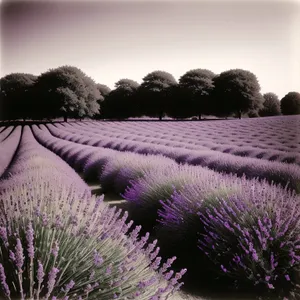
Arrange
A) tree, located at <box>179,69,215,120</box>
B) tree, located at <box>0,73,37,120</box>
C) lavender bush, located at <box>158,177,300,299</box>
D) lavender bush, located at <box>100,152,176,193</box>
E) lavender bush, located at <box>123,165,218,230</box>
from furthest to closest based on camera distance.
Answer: tree, located at <box>179,69,215,120</box>
tree, located at <box>0,73,37,120</box>
lavender bush, located at <box>100,152,176,193</box>
lavender bush, located at <box>123,165,218,230</box>
lavender bush, located at <box>158,177,300,299</box>

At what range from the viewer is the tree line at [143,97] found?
21.1ft

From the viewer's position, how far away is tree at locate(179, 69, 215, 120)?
16847 millimetres

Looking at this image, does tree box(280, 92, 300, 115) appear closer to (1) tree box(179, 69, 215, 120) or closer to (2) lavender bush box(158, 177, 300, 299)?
(2) lavender bush box(158, 177, 300, 299)

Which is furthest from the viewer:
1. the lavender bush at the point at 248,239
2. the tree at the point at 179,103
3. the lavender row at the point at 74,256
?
the tree at the point at 179,103

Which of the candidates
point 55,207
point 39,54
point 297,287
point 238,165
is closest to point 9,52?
point 39,54

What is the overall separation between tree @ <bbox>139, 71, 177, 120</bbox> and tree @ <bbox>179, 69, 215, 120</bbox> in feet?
3.75

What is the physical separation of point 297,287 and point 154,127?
1716 cm

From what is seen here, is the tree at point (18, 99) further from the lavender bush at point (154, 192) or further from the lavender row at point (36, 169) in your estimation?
Answer: the lavender bush at point (154, 192)

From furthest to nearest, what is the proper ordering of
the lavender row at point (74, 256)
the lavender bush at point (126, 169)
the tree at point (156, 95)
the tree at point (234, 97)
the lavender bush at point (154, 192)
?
the tree at point (156, 95), the tree at point (234, 97), the lavender bush at point (126, 169), the lavender bush at point (154, 192), the lavender row at point (74, 256)

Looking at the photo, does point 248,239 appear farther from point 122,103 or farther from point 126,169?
A: point 122,103

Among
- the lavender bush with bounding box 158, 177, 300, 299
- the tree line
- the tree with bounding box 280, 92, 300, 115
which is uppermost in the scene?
the tree line

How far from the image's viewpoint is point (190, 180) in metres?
3.94

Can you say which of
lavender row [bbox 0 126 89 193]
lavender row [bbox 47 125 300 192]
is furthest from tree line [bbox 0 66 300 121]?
lavender row [bbox 47 125 300 192]

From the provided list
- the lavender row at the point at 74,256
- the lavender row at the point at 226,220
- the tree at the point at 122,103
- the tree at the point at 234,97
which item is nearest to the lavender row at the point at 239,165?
the lavender row at the point at 226,220
